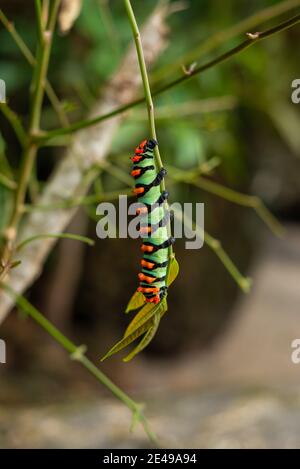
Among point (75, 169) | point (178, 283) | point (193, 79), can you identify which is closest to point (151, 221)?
point (75, 169)

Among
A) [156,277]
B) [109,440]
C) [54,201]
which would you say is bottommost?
[156,277]

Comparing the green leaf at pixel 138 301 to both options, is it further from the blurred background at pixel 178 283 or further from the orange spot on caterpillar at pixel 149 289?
the blurred background at pixel 178 283

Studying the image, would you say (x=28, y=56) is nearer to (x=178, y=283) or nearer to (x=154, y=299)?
(x=154, y=299)

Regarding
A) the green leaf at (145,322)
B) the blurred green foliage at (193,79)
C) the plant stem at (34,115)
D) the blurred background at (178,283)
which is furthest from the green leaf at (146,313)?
the blurred green foliage at (193,79)

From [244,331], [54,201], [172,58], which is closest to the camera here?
[54,201]

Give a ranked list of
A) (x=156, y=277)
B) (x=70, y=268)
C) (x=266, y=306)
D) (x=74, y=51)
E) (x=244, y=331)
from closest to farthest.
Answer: (x=156, y=277) → (x=74, y=51) → (x=70, y=268) → (x=244, y=331) → (x=266, y=306)
